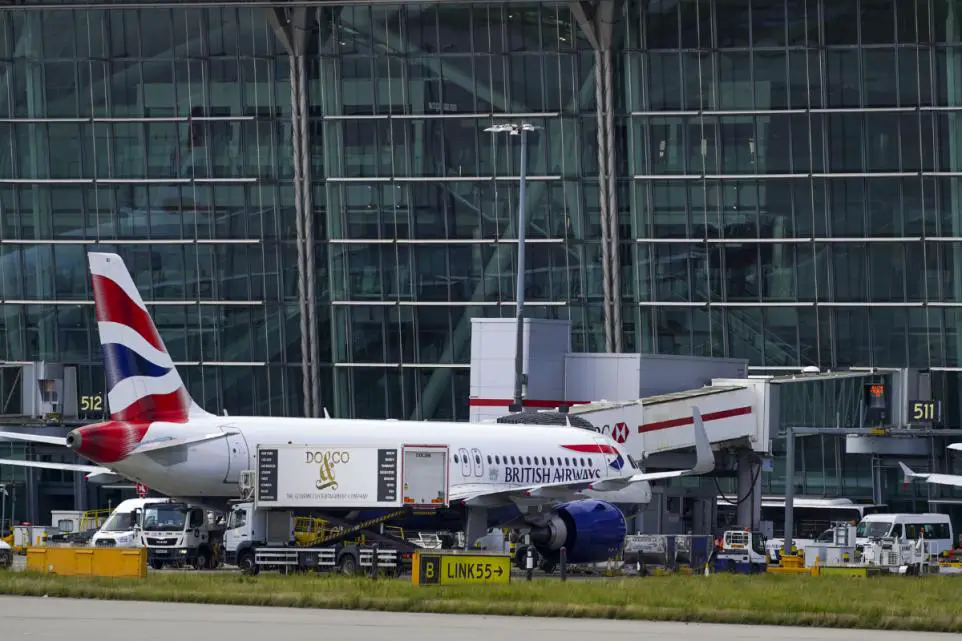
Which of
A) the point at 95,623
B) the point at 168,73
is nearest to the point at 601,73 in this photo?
the point at 168,73

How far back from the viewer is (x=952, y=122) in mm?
79625

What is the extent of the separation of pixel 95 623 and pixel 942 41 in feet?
193

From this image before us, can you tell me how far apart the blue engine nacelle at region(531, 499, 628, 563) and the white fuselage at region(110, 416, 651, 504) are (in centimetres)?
190

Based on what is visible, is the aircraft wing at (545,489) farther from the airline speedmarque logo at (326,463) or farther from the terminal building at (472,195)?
the terminal building at (472,195)

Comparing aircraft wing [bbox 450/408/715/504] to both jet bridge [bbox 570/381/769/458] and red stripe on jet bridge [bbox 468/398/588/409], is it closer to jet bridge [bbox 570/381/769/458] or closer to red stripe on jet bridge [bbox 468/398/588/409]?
jet bridge [bbox 570/381/769/458]

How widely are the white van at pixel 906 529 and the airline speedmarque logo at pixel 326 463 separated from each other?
25.8m

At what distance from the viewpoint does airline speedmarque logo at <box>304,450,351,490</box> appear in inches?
1895

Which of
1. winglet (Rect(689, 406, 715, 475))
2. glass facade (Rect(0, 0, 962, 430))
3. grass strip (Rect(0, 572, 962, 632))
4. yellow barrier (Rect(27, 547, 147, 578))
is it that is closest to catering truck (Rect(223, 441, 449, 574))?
grass strip (Rect(0, 572, 962, 632))

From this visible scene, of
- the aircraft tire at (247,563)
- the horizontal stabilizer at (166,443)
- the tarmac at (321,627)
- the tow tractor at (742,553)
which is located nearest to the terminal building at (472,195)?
the tow tractor at (742,553)

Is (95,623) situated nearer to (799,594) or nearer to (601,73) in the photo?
(799,594)

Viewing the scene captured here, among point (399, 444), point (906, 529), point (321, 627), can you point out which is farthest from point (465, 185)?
point (321, 627)

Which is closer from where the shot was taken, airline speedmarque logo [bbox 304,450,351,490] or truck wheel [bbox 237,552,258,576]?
truck wheel [bbox 237,552,258,576]

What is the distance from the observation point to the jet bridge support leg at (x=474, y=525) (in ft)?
173

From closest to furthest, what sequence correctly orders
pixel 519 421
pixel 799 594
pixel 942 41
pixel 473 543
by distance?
pixel 799 594
pixel 473 543
pixel 519 421
pixel 942 41
